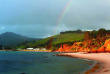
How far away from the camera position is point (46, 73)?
83.9 ft

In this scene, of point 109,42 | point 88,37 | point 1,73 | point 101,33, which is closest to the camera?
point 1,73

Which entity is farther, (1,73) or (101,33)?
(101,33)

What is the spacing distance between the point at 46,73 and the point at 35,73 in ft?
7.63

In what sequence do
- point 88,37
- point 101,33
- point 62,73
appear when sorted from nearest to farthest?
point 62,73 → point 101,33 → point 88,37

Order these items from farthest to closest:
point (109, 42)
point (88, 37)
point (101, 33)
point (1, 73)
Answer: point (88, 37) < point (101, 33) < point (109, 42) < point (1, 73)

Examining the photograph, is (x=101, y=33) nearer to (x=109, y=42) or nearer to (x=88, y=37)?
(x=88, y=37)

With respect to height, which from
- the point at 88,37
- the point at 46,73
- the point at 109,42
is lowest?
the point at 46,73

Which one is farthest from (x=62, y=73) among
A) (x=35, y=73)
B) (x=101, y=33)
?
(x=101, y=33)

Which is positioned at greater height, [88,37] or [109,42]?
[88,37]

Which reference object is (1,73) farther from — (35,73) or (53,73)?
(53,73)

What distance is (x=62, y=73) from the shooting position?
2492 centimetres

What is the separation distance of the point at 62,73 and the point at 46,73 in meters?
3.29

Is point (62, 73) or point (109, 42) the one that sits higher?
point (109, 42)

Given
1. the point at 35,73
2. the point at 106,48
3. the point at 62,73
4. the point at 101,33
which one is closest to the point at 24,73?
the point at 35,73
